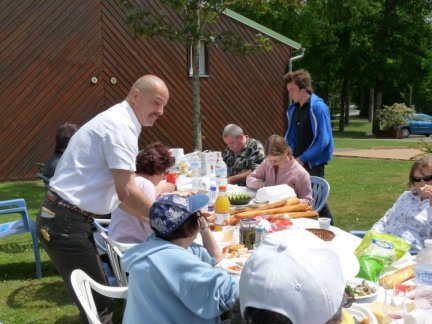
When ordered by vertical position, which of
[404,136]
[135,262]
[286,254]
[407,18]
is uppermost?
[407,18]

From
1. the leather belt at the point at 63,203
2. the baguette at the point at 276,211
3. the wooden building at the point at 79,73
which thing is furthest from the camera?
the wooden building at the point at 79,73

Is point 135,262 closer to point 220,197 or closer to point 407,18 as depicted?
point 220,197

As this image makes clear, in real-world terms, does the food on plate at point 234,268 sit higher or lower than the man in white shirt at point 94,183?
lower

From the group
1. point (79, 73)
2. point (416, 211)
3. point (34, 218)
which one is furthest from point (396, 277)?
point (79, 73)

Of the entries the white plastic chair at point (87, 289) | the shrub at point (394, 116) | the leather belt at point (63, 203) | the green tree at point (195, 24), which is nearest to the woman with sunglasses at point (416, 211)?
the white plastic chair at point (87, 289)

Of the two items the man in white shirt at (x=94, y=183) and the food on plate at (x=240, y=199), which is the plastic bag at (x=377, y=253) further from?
the food on plate at (x=240, y=199)

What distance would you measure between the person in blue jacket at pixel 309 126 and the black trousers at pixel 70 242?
2.76 meters

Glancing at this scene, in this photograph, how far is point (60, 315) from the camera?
155 inches

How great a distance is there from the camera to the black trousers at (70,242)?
2.75m

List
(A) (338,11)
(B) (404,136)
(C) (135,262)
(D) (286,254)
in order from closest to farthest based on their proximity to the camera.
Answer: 1. (D) (286,254)
2. (C) (135,262)
3. (B) (404,136)
4. (A) (338,11)

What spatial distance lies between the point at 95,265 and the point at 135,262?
917 mm

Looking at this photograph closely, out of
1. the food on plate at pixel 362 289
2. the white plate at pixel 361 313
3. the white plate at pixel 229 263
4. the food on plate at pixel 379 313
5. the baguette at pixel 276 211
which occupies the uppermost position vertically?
the food on plate at pixel 362 289

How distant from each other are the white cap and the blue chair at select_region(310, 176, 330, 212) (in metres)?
3.51

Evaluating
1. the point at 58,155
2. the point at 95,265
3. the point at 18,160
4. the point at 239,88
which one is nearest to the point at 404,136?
the point at 239,88
